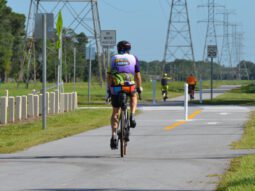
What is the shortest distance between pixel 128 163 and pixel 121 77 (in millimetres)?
1786

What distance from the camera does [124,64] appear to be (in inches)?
545

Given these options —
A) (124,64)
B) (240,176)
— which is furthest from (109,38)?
(240,176)

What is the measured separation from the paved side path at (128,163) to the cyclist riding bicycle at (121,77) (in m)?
0.74

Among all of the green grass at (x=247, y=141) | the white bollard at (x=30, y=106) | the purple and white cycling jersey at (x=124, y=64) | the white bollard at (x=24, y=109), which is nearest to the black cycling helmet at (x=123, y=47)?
the purple and white cycling jersey at (x=124, y=64)

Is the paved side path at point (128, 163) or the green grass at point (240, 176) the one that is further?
the paved side path at point (128, 163)

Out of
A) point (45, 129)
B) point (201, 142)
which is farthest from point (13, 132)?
point (201, 142)

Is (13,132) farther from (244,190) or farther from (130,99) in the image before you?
(244,190)

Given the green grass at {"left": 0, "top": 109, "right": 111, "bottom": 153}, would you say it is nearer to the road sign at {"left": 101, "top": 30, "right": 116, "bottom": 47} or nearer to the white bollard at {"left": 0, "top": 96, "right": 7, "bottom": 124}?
the white bollard at {"left": 0, "top": 96, "right": 7, "bottom": 124}

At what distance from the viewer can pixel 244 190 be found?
8.98 meters

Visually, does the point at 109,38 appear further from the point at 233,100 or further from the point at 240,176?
the point at 240,176

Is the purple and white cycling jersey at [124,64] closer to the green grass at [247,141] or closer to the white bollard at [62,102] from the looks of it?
the green grass at [247,141]

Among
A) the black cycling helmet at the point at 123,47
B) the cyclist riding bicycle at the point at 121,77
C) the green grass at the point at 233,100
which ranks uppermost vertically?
the black cycling helmet at the point at 123,47

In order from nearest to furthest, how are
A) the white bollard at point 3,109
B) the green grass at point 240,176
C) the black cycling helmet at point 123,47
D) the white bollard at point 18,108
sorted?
the green grass at point 240,176, the black cycling helmet at point 123,47, the white bollard at point 3,109, the white bollard at point 18,108

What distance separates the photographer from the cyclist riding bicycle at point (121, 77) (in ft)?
45.1
